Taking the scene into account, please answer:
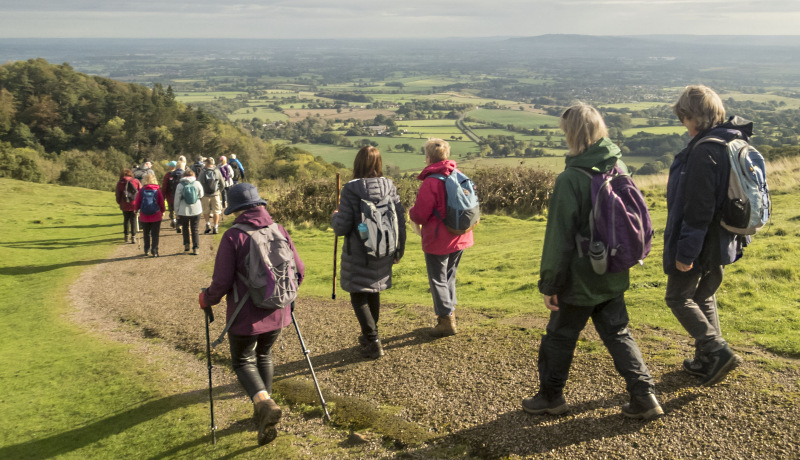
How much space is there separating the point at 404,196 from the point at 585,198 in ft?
50.9

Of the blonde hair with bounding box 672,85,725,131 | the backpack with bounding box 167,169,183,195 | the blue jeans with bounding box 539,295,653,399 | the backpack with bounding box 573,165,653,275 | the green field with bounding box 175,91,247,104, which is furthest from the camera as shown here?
the green field with bounding box 175,91,247,104

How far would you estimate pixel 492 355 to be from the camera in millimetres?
5707

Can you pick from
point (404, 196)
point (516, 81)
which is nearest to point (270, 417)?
point (404, 196)

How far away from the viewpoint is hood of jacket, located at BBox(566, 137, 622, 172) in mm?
3814

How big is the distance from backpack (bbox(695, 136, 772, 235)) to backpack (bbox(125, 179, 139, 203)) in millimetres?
12656

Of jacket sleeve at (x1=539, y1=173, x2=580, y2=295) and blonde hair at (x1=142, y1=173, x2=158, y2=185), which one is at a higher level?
jacket sleeve at (x1=539, y1=173, x2=580, y2=295)

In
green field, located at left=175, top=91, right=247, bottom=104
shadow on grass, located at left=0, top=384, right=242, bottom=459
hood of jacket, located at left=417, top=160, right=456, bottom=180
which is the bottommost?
shadow on grass, located at left=0, top=384, right=242, bottom=459

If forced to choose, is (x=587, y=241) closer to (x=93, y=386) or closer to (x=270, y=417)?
(x=270, y=417)

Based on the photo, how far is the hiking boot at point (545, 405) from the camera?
433 cm

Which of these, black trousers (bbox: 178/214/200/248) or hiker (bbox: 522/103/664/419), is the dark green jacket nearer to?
hiker (bbox: 522/103/664/419)

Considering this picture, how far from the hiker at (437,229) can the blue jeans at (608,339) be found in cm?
187

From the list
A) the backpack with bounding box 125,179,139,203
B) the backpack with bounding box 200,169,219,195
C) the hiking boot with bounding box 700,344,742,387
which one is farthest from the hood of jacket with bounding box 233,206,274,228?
the backpack with bounding box 200,169,219,195

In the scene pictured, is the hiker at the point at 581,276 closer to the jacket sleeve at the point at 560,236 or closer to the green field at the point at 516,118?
the jacket sleeve at the point at 560,236

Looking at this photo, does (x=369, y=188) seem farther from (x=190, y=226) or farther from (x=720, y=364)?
(x=190, y=226)
